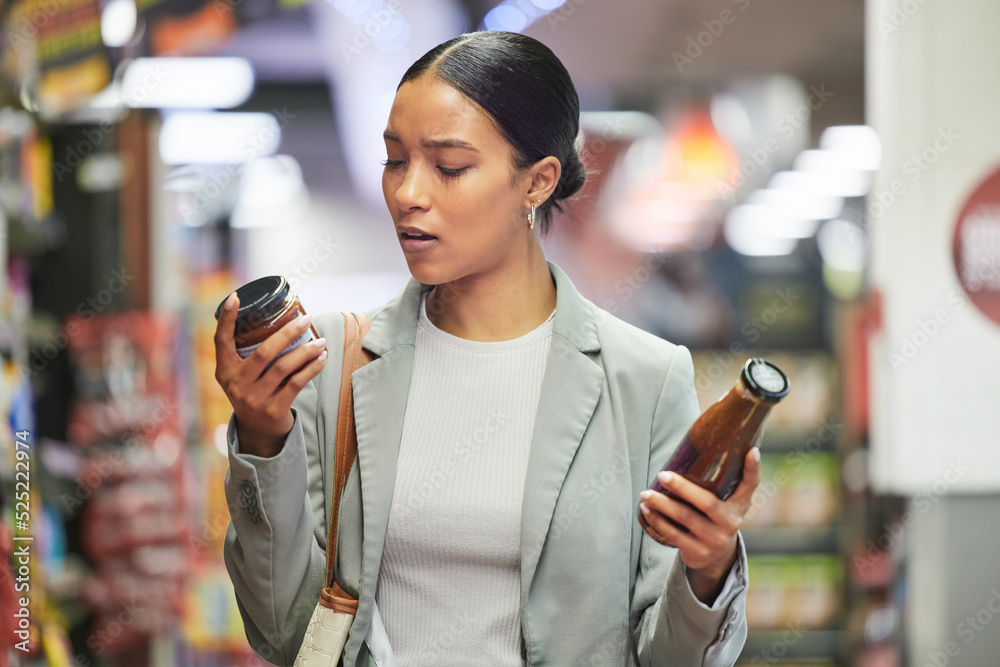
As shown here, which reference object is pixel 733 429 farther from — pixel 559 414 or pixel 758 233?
pixel 758 233

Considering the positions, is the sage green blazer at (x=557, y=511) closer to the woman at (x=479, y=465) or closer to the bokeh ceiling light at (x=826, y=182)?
the woman at (x=479, y=465)

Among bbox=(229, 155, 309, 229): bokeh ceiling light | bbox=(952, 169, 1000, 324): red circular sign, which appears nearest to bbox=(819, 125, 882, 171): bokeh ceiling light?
bbox=(952, 169, 1000, 324): red circular sign

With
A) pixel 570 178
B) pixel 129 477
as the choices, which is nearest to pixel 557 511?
pixel 570 178

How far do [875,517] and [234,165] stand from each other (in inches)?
137

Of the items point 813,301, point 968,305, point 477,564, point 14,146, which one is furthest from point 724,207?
point 477,564

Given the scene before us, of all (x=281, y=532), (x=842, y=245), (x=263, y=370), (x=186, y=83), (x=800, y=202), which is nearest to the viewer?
(x=263, y=370)

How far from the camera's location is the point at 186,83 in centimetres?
428

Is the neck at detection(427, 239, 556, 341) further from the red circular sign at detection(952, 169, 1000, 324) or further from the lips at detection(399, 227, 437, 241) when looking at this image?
the red circular sign at detection(952, 169, 1000, 324)

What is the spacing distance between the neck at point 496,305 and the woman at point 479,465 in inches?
1.7

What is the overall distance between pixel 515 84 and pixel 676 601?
88 centimetres

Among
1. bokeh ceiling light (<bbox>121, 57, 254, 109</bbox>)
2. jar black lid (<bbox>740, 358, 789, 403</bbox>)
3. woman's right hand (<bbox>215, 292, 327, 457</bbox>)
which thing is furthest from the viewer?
bokeh ceiling light (<bbox>121, 57, 254, 109</bbox>)

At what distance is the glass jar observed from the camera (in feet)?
4.25

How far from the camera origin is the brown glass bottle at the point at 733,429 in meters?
1.17

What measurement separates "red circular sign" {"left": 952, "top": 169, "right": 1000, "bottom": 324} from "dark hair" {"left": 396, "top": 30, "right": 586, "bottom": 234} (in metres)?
2.76
